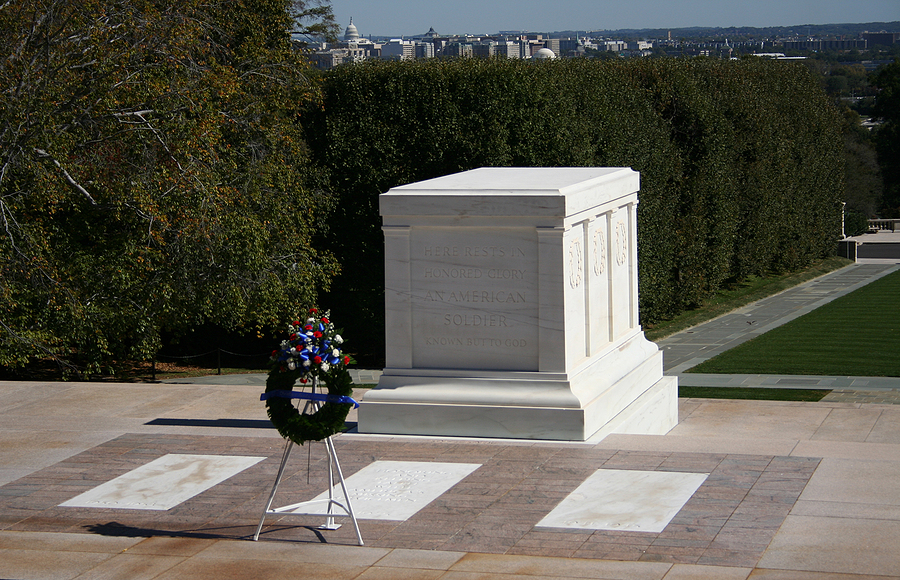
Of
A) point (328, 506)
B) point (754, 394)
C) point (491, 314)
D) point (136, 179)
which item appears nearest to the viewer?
point (328, 506)

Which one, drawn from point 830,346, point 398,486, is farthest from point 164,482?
point 830,346

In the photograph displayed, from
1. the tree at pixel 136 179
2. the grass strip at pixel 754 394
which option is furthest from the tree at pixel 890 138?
the tree at pixel 136 179

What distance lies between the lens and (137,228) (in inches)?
685

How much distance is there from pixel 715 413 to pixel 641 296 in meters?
12.4

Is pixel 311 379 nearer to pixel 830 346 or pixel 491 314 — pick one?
pixel 491 314

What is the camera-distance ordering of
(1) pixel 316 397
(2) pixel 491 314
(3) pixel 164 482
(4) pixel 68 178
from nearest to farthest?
1. (1) pixel 316 397
2. (3) pixel 164 482
3. (2) pixel 491 314
4. (4) pixel 68 178

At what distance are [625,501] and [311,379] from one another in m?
2.51

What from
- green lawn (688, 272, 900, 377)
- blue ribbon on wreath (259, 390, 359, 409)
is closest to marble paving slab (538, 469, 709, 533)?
blue ribbon on wreath (259, 390, 359, 409)

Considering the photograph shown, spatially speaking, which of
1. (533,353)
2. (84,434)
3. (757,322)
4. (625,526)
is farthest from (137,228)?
(757,322)

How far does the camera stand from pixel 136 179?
54.0 ft

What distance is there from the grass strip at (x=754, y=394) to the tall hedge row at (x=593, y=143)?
799 cm

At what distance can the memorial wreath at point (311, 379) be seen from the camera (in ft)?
23.2

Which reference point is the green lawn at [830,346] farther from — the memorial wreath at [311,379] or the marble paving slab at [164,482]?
the memorial wreath at [311,379]

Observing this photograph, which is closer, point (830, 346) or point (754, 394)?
point (754, 394)
